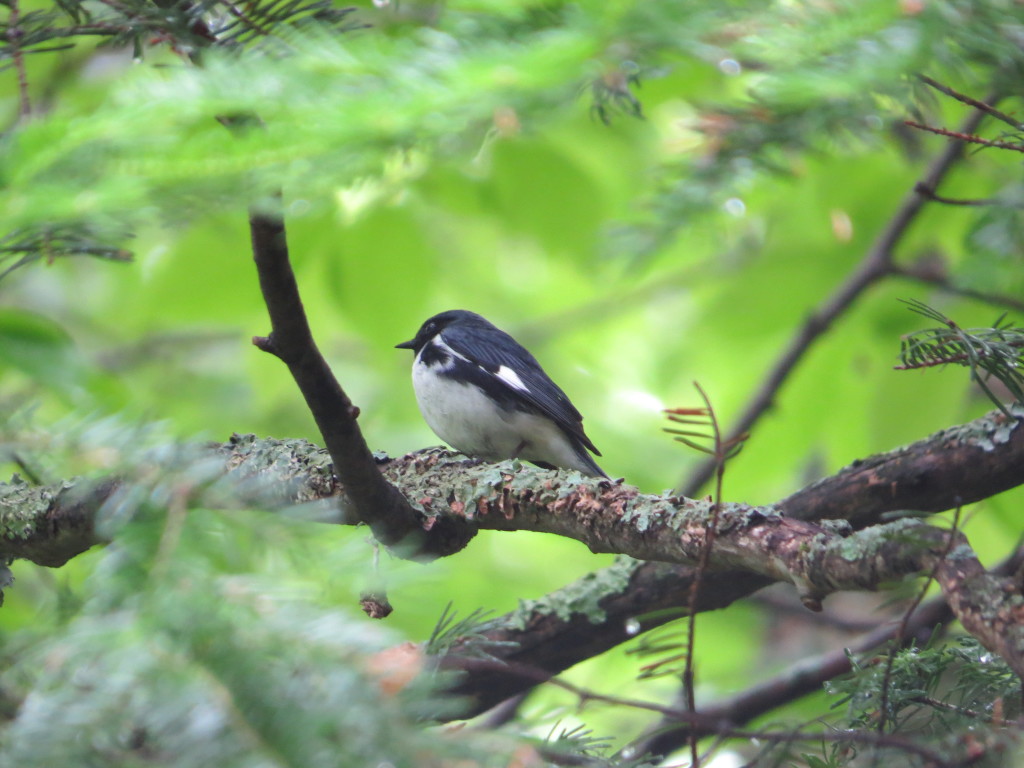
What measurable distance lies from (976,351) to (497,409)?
8.79 ft

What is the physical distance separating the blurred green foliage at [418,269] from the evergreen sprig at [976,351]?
0.44 meters

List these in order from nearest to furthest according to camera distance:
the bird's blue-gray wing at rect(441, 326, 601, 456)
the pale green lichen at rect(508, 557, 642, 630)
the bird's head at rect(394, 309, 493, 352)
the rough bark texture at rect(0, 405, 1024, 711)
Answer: the rough bark texture at rect(0, 405, 1024, 711)
the pale green lichen at rect(508, 557, 642, 630)
the bird's blue-gray wing at rect(441, 326, 601, 456)
the bird's head at rect(394, 309, 493, 352)

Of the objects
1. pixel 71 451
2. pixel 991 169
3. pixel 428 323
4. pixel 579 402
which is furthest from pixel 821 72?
pixel 579 402

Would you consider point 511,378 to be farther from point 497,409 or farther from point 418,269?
point 418,269

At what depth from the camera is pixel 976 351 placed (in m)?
1.79

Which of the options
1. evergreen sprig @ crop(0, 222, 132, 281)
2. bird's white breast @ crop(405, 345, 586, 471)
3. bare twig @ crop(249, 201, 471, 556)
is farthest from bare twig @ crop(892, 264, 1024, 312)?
evergreen sprig @ crop(0, 222, 132, 281)

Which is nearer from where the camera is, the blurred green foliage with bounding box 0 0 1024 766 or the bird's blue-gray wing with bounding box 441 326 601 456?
the blurred green foliage with bounding box 0 0 1024 766

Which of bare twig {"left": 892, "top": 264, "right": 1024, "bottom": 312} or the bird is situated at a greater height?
bare twig {"left": 892, "top": 264, "right": 1024, "bottom": 312}

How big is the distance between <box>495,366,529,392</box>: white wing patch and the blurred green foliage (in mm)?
469

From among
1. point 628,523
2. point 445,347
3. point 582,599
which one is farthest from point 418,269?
point 628,523

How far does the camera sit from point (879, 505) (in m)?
2.49

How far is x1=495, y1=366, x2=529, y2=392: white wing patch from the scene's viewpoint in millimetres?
4305

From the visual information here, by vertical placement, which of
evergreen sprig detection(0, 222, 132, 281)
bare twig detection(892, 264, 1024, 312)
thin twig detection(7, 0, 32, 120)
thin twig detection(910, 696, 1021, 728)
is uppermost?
thin twig detection(7, 0, 32, 120)

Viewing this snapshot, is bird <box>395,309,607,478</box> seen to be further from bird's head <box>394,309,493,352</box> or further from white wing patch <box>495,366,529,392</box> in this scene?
bird's head <box>394,309,493,352</box>
